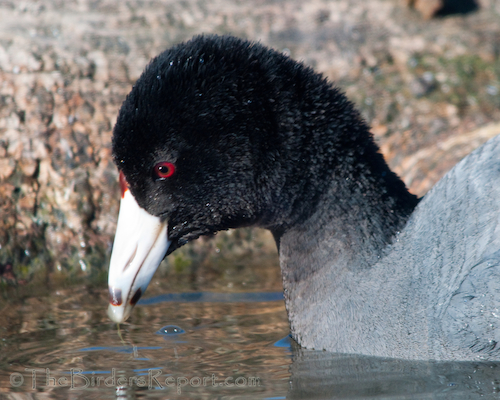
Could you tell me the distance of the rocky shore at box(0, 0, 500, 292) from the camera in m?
4.62

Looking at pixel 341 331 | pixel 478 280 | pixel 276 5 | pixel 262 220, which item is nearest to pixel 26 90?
pixel 276 5

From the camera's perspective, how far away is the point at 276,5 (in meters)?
6.09

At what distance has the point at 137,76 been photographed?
5.28 metres

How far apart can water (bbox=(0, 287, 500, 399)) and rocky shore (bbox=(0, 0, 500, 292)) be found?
676 millimetres

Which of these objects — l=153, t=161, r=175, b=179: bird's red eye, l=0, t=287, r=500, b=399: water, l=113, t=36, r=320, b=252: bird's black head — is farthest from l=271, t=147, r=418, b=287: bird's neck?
l=153, t=161, r=175, b=179: bird's red eye

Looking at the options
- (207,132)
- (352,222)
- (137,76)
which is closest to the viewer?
(207,132)

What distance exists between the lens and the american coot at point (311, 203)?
277 cm

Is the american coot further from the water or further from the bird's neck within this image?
the water

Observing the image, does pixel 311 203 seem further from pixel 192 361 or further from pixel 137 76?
pixel 137 76

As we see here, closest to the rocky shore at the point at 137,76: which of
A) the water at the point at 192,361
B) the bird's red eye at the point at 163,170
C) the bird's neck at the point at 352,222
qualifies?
the water at the point at 192,361

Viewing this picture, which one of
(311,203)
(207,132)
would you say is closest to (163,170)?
(207,132)

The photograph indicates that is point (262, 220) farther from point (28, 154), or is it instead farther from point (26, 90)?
point (26, 90)

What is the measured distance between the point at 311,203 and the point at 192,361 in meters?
0.83

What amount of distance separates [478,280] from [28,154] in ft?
10.3
